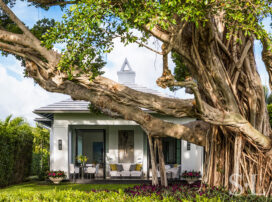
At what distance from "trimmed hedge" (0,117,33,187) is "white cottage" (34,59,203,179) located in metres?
1.44

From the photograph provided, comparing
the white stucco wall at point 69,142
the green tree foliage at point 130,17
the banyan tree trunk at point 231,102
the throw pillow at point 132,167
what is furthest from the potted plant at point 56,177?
the green tree foliage at point 130,17

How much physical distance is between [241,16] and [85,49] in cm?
291

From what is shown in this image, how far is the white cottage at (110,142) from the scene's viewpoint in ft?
50.1

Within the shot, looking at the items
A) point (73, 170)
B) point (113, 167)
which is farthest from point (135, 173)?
point (73, 170)

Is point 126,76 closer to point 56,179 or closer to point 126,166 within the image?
point 126,166

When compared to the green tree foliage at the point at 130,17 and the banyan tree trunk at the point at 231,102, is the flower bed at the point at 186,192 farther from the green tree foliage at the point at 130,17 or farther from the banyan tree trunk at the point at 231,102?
the green tree foliage at the point at 130,17

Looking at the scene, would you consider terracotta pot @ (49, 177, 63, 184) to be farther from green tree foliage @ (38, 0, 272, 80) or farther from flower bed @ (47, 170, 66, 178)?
green tree foliage @ (38, 0, 272, 80)

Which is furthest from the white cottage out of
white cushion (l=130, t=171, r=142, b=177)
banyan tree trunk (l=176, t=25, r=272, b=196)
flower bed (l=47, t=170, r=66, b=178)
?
banyan tree trunk (l=176, t=25, r=272, b=196)

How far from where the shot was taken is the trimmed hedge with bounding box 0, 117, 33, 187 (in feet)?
46.6

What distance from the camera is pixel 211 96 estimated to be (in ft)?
22.2

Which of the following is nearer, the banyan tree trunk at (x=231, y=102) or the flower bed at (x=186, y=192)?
the flower bed at (x=186, y=192)

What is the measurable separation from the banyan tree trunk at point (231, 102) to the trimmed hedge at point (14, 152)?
9908 mm

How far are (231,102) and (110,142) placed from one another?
36.7ft

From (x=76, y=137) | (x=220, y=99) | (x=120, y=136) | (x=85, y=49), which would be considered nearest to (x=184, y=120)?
(x=120, y=136)
